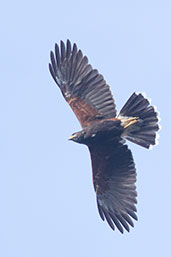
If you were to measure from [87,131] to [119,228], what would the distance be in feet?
6.61

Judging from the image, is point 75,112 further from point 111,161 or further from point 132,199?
point 132,199

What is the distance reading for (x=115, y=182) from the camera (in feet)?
44.4

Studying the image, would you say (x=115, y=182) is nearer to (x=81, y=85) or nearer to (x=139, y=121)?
(x=139, y=121)

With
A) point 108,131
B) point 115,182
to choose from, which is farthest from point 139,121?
point 115,182

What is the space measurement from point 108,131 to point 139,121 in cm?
74

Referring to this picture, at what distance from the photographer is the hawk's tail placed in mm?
13227

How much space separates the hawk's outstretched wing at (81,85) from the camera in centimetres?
1334

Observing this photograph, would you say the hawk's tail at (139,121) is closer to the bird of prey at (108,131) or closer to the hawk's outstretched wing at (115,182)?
the bird of prey at (108,131)

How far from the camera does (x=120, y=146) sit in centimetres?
1327

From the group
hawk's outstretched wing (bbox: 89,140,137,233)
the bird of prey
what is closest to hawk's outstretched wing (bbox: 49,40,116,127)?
the bird of prey

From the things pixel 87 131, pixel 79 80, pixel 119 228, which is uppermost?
pixel 79 80

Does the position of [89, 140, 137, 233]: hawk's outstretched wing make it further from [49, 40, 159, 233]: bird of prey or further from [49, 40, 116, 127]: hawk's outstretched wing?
[49, 40, 116, 127]: hawk's outstretched wing

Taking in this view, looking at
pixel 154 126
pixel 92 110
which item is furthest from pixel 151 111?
pixel 92 110

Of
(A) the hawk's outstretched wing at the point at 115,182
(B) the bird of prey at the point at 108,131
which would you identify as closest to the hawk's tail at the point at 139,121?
(B) the bird of prey at the point at 108,131
